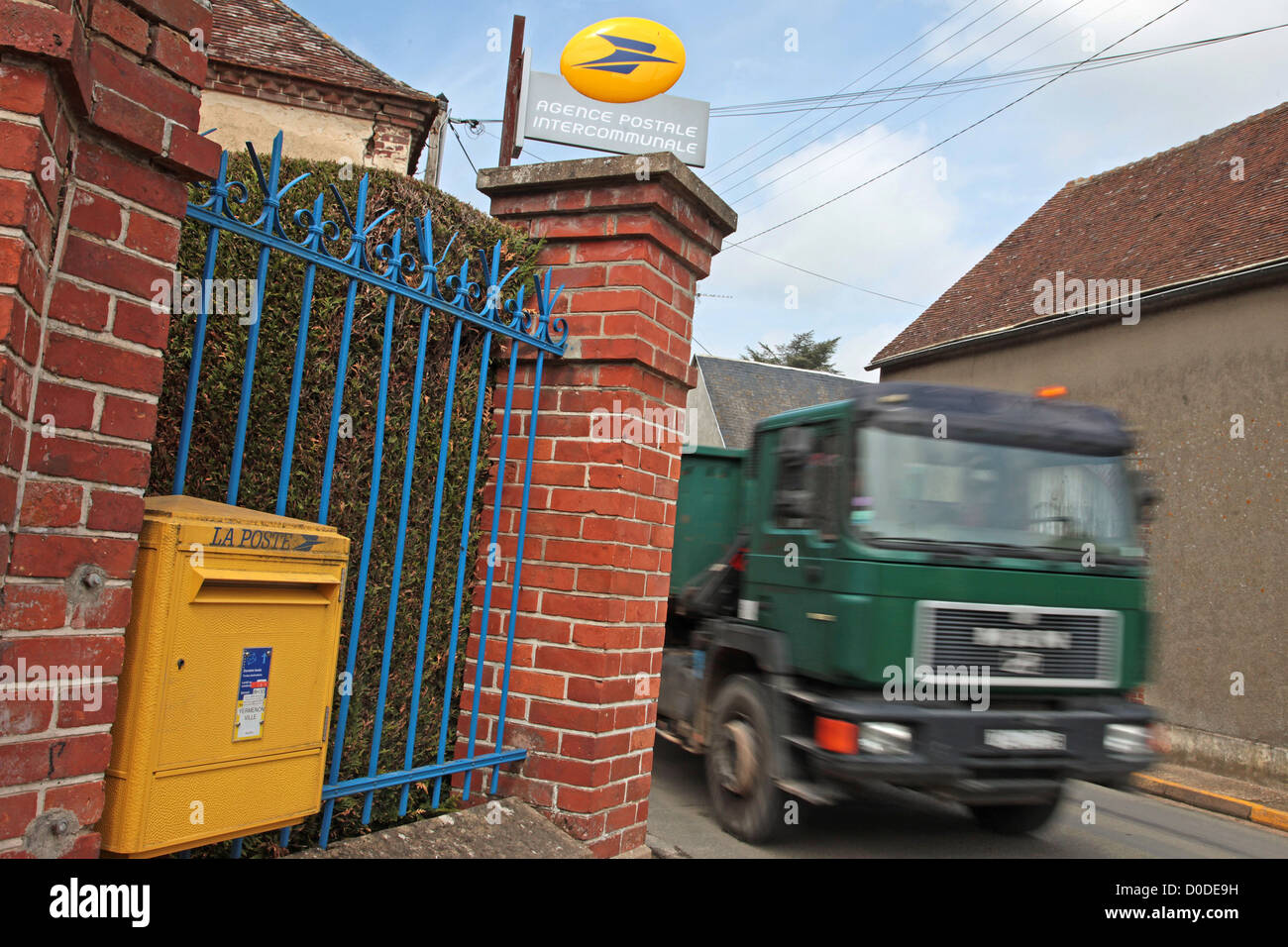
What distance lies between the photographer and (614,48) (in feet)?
26.0

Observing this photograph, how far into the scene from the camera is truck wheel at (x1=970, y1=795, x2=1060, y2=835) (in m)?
6.00

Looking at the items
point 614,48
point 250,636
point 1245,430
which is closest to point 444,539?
point 250,636

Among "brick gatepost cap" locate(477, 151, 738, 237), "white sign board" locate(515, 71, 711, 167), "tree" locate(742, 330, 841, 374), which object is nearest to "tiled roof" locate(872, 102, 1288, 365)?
"white sign board" locate(515, 71, 711, 167)

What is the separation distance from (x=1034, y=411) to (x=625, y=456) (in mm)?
3263

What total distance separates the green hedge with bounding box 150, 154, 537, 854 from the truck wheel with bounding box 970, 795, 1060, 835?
14.1ft

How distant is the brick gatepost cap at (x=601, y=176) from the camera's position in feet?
11.4

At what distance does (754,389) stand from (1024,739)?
2317 cm

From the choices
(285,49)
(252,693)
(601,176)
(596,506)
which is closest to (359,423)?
(596,506)

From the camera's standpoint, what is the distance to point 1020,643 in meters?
5.09

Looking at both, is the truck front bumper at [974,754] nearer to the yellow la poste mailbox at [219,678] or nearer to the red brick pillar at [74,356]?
the yellow la poste mailbox at [219,678]

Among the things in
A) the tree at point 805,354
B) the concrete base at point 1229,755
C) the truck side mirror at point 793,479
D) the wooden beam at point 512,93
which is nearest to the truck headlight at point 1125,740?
the truck side mirror at point 793,479

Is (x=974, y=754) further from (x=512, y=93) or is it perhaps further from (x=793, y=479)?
(x=512, y=93)

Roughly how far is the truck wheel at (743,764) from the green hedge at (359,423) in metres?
2.70
